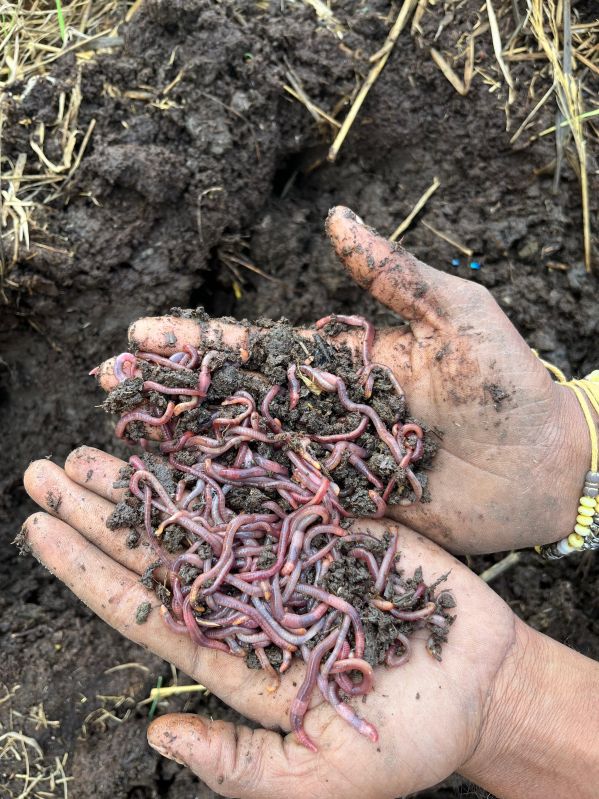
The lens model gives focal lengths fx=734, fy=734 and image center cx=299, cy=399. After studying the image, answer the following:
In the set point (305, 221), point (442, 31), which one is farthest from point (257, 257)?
point (442, 31)

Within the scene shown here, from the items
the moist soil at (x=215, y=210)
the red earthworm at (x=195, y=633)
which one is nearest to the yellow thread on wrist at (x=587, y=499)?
the moist soil at (x=215, y=210)

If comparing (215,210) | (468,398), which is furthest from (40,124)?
(468,398)

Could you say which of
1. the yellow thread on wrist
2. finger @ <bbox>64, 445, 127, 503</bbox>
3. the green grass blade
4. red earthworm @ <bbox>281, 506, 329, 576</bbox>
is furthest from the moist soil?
red earthworm @ <bbox>281, 506, 329, 576</bbox>

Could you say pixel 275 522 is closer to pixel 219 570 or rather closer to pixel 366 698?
pixel 219 570

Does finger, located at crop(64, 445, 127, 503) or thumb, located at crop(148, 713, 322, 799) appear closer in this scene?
thumb, located at crop(148, 713, 322, 799)

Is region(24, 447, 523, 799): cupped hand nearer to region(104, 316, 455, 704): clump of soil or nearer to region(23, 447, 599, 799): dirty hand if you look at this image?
region(23, 447, 599, 799): dirty hand

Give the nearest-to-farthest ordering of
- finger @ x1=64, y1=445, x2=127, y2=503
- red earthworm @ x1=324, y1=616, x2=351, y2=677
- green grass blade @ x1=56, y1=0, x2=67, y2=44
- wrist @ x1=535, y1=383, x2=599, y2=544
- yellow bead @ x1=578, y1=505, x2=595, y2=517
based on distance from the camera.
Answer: red earthworm @ x1=324, y1=616, x2=351, y2=677 → wrist @ x1=535, y1=383, x2=599, y2=544 → yellow bead @ x1=578, y1=505, x2=595, y2=517 → finger @ x1=64, y1=445, x2=127, y2=503 → green grass blade @ x1=56, y1=0, x2=67, y2=44
